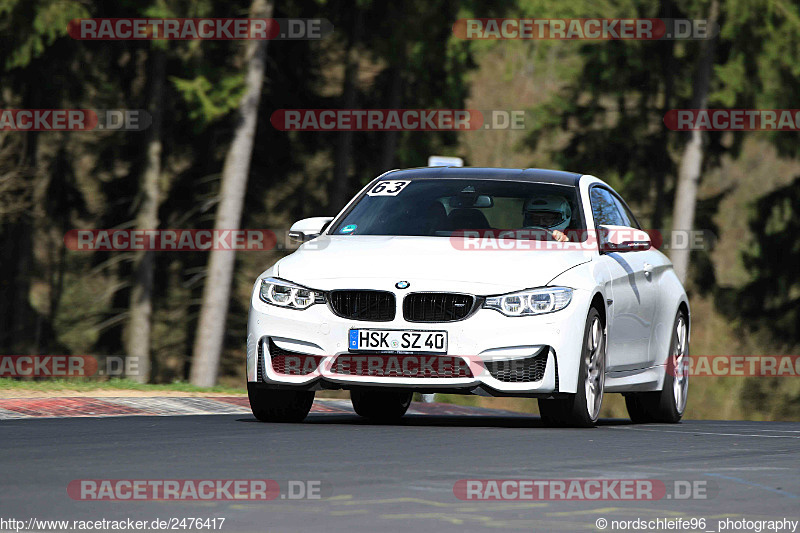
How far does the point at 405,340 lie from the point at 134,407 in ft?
10.2

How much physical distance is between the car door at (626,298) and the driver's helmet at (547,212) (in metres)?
0.31

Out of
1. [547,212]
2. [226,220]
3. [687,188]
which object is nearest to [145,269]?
[226,220]

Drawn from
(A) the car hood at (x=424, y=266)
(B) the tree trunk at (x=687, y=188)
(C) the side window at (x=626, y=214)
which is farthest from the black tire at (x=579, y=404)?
(B) the tree trunk at (x=687, y=188)

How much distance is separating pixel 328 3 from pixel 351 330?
2522cm

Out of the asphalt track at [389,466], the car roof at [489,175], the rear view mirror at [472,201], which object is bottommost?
the asphalt track at [389,466]

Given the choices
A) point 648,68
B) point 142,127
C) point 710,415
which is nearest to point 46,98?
point 142,127

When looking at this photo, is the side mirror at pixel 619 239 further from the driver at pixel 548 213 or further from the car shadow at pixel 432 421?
the car shadow at pixel 432 421

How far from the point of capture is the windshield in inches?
462

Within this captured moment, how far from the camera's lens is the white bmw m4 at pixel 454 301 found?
10.5 metres

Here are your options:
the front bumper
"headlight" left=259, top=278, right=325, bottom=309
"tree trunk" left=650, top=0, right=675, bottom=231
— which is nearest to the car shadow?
the front bumper

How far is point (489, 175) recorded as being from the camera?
1225 centimetres

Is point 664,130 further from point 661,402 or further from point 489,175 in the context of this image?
point 489,175

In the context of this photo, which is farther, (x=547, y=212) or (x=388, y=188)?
(x=388, y=188)

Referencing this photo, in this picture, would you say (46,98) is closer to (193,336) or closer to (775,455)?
(193,336)
